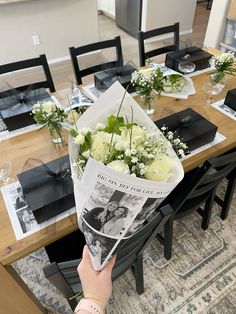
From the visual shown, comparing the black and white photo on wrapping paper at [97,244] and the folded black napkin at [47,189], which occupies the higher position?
the black and white photo on wrapping paper at [97,244]

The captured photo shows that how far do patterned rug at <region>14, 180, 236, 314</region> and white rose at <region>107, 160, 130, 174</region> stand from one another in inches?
44.7

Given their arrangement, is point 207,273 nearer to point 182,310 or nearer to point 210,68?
point 182,310

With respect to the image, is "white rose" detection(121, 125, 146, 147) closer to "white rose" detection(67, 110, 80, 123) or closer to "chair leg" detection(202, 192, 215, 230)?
"white rose" detection(67, 110, 80, 123)

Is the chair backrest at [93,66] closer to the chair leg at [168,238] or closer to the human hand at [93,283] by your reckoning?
the chair leg at [168,238]

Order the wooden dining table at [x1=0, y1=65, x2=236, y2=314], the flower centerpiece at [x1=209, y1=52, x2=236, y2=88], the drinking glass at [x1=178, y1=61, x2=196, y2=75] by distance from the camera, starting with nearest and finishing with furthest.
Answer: the wooden dining table at [x1=0, y1=65, x2=236, y2=314]
the flower centerpiece at [x1=209, y1=52, x2=236, y2=88]
the drinking glass at [x1=178, y1=61, x2=196, y2=75]

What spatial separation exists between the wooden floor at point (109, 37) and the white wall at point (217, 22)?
257 mm

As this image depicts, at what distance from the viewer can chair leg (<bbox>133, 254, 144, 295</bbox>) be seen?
1201 mm

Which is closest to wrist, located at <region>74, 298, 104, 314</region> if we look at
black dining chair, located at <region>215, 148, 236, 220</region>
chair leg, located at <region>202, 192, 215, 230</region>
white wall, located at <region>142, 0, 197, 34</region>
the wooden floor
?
chair leg, located at <region>202, 192, 215, 230</region>

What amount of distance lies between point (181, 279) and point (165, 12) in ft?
12.7

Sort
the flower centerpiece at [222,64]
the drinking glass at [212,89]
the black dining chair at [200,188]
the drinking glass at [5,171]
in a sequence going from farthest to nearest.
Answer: the drinking glass at [212,89], the flower centerpiece at [222,64], the drinking glass at [5,171], the black dining chair at [200,188]

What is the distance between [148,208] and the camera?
2.05 feet

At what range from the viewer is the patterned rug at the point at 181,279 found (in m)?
1.37

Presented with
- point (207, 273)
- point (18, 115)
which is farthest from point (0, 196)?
point (207, 273)

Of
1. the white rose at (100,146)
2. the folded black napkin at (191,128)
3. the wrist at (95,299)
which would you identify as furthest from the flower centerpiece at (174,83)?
the wrist at (95,299)
